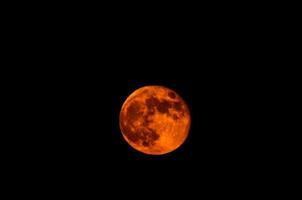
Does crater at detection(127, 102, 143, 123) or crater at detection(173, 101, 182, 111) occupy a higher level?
crater at detection(173, 101, 182, 111)

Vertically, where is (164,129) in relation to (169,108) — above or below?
below

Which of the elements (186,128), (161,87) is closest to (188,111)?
(186,128)

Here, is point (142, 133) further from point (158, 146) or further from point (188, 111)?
point (188, 111)

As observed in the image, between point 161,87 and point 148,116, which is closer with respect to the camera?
point 148,116

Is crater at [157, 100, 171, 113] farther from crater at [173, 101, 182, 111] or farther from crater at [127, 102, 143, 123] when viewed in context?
Answer: crater at [127, 102, 143, 123]

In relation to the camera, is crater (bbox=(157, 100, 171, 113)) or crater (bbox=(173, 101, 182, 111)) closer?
crater (bbox=(157, 100, 171, 113))

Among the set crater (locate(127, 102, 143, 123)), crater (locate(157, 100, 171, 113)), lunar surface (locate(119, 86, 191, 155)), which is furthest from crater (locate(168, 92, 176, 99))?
crater (locate(127, 102, 143, 123))

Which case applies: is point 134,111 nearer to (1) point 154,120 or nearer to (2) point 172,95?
(1) point 154,120

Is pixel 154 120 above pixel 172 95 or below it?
below

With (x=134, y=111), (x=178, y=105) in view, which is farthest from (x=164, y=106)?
(x=134, y=111)
